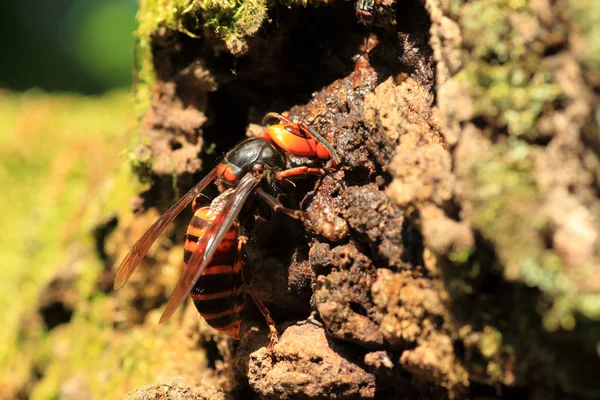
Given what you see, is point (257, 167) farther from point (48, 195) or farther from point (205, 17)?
point (48, 195)

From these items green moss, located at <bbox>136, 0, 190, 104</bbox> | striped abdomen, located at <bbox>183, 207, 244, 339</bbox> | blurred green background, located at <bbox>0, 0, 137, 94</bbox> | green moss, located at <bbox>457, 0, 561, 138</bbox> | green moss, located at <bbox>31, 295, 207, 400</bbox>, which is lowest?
blurred green background, located at <bbox>0, 0, 137, 94</bbox>

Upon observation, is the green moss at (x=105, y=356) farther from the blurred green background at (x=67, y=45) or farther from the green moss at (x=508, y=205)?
the blurred green background at (x=67, y=45)

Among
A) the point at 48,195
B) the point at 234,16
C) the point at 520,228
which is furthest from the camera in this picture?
the point at 48,195

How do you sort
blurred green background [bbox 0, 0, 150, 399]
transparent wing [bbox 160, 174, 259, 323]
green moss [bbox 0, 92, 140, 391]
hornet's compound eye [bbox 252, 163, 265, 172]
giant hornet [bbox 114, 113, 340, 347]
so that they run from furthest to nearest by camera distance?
green moss [bbox 0, 92, 140, 391]
blurred green background [bbox 0, 0, 150, 399]
hornet's compound eye [bbox 252, 163, 265, 172]
giant hornet [bbox 114, 113, 340, 347]
transparent wing [bbox 160, 174, 259, 323]

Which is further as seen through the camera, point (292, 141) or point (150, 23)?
point (150, 23)

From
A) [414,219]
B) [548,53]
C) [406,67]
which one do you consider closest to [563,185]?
[548,53]

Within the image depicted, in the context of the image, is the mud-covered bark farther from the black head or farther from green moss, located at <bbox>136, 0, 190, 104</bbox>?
the black head

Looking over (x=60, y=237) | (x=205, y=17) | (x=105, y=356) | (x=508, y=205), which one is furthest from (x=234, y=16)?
(x=60, y=237)

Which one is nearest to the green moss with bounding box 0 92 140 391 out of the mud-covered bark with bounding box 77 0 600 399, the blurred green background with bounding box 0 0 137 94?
the mud-covered bark with bounding box 77 0 600 399
